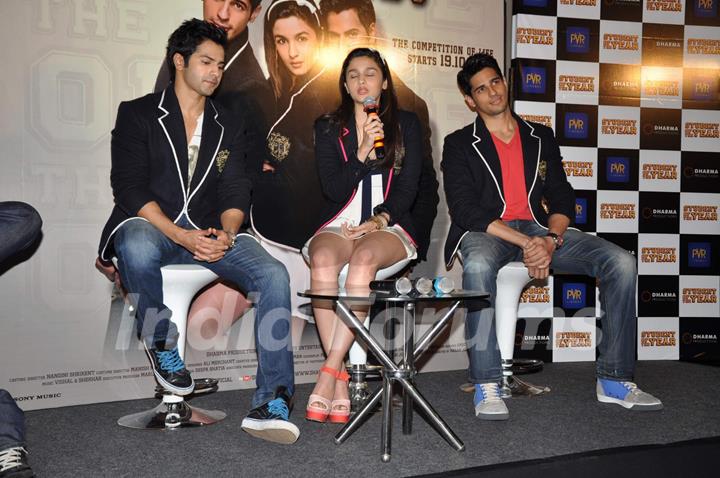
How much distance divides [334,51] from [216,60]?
80 centimetres

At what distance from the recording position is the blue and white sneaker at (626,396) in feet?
8.08

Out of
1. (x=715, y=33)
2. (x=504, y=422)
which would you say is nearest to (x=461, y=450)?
(x=504, y=422)

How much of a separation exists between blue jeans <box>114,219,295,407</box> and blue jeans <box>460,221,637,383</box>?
70 cm

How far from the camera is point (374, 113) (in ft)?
8.29

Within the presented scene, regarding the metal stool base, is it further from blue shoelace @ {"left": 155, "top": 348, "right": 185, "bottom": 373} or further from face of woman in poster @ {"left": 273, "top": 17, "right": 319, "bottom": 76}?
face of woman in poster @ {"left": 273, "top": 17, "right": 319, "bottom": 76}

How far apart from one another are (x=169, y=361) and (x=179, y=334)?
0.14 metres

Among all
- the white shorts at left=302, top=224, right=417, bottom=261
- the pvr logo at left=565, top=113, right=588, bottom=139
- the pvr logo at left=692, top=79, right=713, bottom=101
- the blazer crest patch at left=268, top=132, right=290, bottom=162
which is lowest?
the white shorts at left=302, top=224, right=417, bottom=261

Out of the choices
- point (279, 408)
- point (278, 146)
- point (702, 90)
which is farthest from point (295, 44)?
point (702, 90)

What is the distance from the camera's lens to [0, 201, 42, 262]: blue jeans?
1742 mm

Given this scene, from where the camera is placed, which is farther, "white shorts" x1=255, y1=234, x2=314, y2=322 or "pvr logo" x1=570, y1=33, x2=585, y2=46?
"pvr logo" x1=570, y1=33, x2=585, y2=46

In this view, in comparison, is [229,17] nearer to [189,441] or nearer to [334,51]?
[334,51]

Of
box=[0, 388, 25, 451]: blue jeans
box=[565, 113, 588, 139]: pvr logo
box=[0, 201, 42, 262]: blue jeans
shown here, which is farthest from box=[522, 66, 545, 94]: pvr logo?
box=[0, 388, 25, 451]: blue jeans

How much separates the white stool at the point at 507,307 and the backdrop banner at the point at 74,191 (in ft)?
3.57

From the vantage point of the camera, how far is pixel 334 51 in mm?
3188
